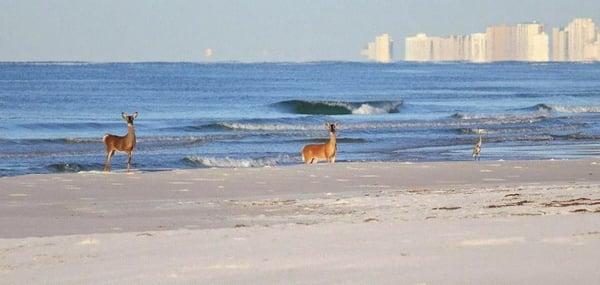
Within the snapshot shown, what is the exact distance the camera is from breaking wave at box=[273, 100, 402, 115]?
202 ft

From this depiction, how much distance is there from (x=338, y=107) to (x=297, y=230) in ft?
176

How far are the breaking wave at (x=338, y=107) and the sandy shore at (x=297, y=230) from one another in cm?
4444

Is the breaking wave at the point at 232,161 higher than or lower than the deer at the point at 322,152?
lower

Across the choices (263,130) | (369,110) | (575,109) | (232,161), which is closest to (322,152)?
(232,161)

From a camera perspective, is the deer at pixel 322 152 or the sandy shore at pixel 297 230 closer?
the sandy shore at pixel 297 230

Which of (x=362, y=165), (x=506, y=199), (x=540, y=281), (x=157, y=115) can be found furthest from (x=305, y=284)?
(x=157, y=115)

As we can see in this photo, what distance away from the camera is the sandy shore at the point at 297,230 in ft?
23.8

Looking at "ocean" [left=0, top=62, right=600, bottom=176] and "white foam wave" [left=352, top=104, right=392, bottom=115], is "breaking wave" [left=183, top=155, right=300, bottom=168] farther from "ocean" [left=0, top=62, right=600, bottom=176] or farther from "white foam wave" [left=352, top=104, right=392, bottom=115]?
"white foam wave" [left=352, top=104, right=392, bottom=115]

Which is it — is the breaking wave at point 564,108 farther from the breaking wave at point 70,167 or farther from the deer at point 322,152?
the deer at point 322,152

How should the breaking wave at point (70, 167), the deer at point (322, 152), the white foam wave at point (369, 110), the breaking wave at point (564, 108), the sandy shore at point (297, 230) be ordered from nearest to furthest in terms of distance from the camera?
the sandy shore at point (297, 230) → the deer at point (322, 152) → the breaking wave at point (70, 167) → the breaking wave at point (564, 108) → the white foam wave at point (369, 110)

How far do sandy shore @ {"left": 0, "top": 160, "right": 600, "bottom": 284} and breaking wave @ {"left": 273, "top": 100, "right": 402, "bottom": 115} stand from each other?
4444 cm

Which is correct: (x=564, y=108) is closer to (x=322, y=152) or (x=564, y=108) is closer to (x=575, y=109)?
(x=575, y=109)

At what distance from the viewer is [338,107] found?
207ft

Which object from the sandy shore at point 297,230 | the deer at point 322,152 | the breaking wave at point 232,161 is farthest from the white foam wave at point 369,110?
the sandy shore at point 297,230
